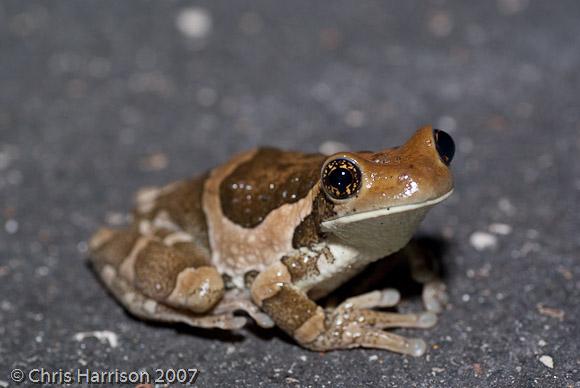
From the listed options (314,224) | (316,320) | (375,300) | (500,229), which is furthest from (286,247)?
(500,229)

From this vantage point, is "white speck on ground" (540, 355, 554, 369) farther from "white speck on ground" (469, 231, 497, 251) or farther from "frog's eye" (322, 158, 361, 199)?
"frog's eye" (322, 158, 361, 199)

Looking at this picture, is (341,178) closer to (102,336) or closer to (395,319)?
(395,319)

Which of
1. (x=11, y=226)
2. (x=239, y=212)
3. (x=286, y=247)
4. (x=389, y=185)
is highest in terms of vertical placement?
(x=389, y=185)

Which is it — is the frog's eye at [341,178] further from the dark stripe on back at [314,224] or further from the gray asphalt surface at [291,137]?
the gray asphalt surface at [291,137]

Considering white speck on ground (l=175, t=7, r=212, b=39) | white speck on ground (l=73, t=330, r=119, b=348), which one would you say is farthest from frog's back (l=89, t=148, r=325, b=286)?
white speck on ground (l=175, t=7, r=212, b=39)

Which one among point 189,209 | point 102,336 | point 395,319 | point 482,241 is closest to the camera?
point 395,319

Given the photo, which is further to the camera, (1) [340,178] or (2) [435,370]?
(2) [435,370]
